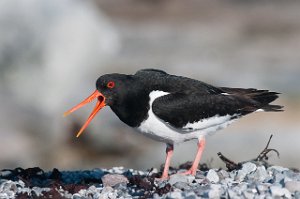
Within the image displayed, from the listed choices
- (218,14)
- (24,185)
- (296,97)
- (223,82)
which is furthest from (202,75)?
(24,185)

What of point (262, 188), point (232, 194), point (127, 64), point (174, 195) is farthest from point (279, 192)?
point (127, 64)

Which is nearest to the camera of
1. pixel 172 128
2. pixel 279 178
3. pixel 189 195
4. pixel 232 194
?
pixel 232 194

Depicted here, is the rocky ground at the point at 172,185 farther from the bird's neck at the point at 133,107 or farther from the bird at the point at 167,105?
the bird's neck at the point at 133,107

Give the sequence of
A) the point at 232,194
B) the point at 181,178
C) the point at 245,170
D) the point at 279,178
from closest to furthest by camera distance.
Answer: the point at 232,194
the point at 279,178
the point at 181,178
the point at 245,170

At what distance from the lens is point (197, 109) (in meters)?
7.88

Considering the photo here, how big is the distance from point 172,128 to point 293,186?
1493 millimetres

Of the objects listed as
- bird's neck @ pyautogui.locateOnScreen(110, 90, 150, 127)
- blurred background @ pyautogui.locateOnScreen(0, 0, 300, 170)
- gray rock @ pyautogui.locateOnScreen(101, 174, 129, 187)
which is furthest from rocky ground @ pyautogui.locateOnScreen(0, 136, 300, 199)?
blurred background @ pyautogui.locateOnScreen(0, 0, 300, 170)

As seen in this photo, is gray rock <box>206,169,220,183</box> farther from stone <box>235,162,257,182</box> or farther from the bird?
the bird

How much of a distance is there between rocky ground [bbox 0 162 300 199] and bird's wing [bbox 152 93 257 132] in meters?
0.48

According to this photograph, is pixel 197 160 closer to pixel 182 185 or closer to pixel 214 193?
pixel 182 185

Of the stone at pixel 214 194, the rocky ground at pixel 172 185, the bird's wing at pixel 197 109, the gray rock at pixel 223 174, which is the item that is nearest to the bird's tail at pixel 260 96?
the bird's wing at pixel 197 109

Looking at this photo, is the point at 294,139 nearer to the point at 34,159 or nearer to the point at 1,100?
the point at 34,159

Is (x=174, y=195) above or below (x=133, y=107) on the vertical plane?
below

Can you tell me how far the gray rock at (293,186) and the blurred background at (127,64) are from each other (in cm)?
752
